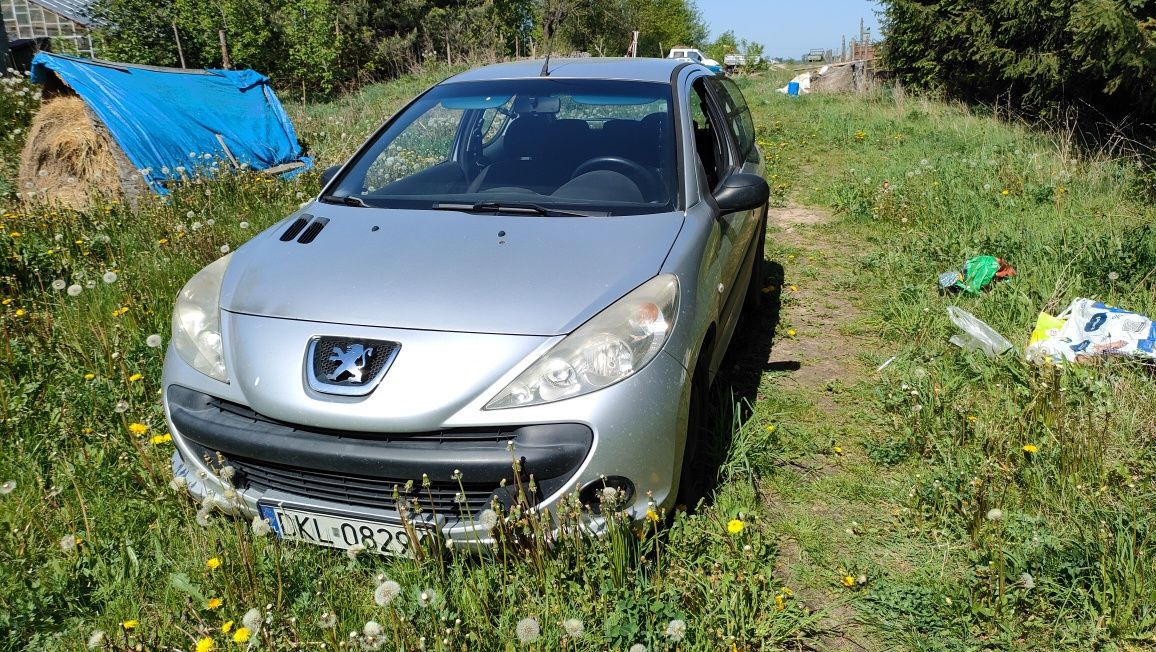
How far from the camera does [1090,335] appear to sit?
3693 mm

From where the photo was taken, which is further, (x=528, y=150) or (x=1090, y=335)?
(x=1090, y=335)

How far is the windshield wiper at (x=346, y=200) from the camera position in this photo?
3.21 meters

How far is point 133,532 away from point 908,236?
5.55 meters

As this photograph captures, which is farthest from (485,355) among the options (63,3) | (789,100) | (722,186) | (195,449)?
(63,3)

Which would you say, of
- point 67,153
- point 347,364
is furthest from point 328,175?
point 67,153

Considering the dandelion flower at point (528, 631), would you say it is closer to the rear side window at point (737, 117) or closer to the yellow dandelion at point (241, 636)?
the yellow dandelion at point (241, 636)

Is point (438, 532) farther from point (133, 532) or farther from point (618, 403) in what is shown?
point (133, 532)

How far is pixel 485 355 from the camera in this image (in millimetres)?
2170

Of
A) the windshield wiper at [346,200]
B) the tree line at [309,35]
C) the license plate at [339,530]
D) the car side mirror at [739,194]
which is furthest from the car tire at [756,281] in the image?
the tree line at [309,35]

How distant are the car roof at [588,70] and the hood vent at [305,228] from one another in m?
1.29

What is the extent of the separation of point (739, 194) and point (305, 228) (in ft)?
5.51

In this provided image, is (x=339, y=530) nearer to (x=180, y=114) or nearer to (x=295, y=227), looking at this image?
(x=295, y=227)

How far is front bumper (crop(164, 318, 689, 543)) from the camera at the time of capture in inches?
82.9

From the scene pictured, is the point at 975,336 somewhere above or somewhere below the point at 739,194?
below
